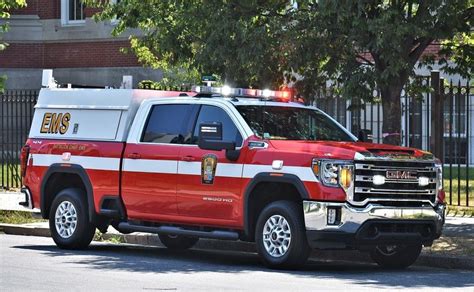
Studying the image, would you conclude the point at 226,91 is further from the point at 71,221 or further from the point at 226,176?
the point at 71,221

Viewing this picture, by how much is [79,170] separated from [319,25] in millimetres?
3666

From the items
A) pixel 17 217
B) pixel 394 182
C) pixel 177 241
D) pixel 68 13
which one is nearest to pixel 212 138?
pixel 394 182

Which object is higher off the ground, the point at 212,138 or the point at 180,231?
the point at 212,138

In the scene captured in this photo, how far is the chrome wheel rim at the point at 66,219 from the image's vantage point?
50.4 ft

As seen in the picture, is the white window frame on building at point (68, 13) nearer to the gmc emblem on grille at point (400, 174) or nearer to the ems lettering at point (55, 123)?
the ems lettering at point (55, 123)

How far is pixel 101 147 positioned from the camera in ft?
49.3

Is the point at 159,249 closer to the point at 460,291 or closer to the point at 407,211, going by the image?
the point at 407,211

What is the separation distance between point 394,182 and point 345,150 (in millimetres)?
678

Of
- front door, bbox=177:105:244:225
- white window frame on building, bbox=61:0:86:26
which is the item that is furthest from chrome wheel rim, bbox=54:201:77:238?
white window frame on building, bbox=61:0:86:26

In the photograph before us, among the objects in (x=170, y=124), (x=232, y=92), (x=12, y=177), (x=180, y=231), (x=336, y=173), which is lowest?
(x=180, y=231)

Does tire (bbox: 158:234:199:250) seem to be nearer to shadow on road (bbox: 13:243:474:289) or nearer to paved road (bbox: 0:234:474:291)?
shadow on road (bbox: 13:243:474:289)

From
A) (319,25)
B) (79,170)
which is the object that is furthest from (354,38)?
(79,170)

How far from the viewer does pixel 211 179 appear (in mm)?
13742

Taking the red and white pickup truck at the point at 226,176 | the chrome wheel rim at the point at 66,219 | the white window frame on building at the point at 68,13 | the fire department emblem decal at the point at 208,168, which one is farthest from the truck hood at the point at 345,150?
the white window frame on building at the point at 68,13
